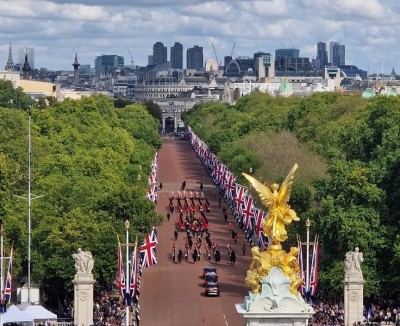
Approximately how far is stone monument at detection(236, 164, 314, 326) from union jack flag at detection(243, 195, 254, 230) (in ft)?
132

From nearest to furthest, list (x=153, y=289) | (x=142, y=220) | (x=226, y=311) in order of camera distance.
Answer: (x=226, y=311) → (x=153, y=289) → (x=142, y=220)

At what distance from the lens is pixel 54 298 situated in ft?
262

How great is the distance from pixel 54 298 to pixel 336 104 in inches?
2992

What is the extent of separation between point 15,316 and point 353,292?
15.6 meters

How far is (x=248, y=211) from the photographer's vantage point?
95812 millimetres

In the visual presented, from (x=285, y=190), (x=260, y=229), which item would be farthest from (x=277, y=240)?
(x=260, y=229)

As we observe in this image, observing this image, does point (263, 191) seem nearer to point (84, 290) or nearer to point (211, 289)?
point (84, 290)

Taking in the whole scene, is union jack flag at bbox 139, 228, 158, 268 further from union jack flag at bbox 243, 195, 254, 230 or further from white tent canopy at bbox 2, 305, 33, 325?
union jack flag at bbox 243, 195, 254, 230

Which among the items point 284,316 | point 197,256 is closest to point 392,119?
point 197,256

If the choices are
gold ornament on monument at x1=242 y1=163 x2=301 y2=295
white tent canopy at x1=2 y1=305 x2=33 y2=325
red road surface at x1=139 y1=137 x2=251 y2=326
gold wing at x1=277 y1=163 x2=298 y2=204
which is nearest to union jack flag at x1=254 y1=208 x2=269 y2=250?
red road surface at x1=139 y1=137 x2=251 y2=326

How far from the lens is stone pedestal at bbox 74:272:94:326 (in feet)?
228

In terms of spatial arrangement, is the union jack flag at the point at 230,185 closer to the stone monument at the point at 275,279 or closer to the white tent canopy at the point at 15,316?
the white tent canopy at the point at 15,316

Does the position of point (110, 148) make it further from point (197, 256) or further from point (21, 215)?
point (21, 215)

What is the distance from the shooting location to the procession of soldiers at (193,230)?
96.5 metres
